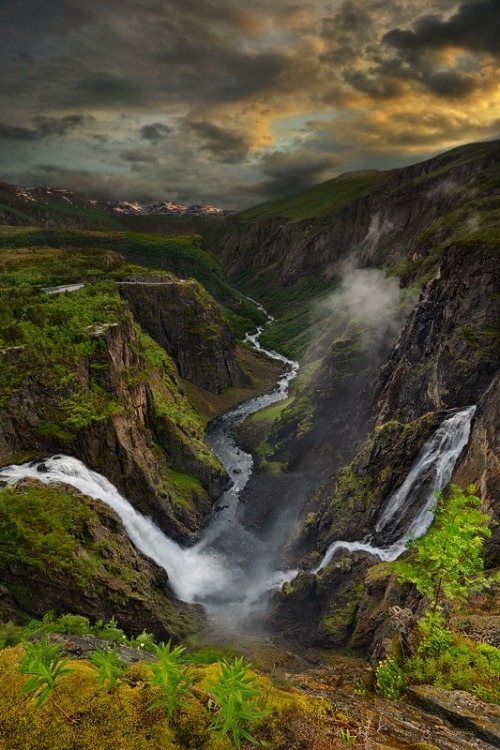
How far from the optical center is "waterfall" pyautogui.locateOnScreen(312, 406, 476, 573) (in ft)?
106

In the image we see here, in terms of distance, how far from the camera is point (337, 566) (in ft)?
117

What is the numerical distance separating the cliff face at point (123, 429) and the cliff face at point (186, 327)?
90.9 feet

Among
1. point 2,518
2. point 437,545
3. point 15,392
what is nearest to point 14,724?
point 437,545

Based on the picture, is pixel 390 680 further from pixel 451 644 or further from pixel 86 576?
pixel 86 576

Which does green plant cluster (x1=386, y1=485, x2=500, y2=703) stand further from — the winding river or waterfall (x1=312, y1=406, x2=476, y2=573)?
waterfall (x1=312, y1=406, x2=476, y2=573)

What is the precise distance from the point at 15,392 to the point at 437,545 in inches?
1387

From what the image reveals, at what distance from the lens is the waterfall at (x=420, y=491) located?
32.4m

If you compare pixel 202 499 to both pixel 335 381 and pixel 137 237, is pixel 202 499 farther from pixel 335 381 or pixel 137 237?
pixel 137 237

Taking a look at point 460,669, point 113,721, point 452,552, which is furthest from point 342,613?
point 113,721

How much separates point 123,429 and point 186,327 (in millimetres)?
55174

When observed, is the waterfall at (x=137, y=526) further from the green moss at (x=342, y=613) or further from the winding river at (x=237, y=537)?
the green moss at (x=342, y=613)

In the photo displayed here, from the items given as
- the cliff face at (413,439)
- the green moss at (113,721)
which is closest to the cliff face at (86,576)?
the cliff face at (413,439)

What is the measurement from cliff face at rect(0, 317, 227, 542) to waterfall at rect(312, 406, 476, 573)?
22.3m

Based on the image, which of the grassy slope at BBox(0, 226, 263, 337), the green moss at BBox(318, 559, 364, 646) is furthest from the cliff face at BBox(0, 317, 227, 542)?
the grassy slope at BBox(0, 226, 263, 337)
